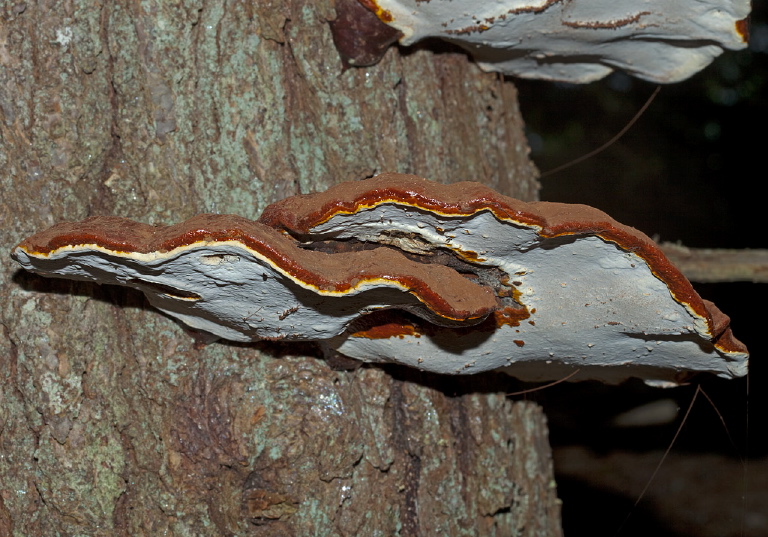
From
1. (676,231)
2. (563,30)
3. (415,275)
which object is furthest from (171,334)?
(676,231)

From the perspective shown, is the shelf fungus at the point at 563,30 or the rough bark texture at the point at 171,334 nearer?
the rough bark texture at the point at 171,334

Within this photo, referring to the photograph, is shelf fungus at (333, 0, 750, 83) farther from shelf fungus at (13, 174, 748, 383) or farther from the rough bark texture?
shelf fungus at (13, 174, 748, 383)

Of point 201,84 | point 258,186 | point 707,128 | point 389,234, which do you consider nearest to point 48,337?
point 258,186

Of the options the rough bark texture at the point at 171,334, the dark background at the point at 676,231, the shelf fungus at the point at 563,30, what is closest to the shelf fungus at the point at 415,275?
the rough bark texture at the point at 171,334

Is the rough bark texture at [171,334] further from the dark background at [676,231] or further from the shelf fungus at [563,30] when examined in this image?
the dark background at [676,231]

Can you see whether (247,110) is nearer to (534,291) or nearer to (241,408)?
(241,408)

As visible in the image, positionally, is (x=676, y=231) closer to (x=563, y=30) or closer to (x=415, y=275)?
(x=563, y=30)
